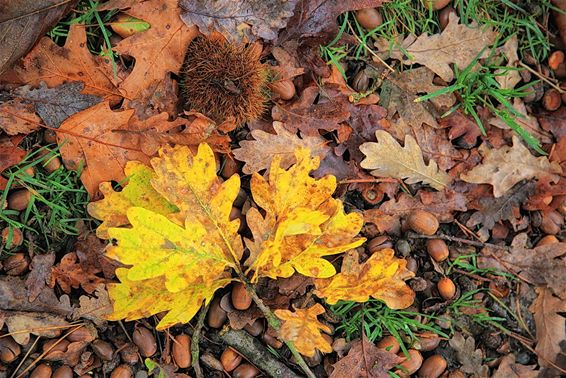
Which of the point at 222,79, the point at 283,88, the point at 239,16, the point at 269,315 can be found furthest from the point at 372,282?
the point at 239,16

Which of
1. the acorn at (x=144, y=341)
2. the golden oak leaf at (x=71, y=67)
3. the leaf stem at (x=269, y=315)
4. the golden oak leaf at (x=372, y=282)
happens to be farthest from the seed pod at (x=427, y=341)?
the golden oak leaf at (x=71, y=67)

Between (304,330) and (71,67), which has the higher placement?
(71,67)

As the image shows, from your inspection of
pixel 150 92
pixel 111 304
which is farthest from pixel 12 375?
pixel 150 92

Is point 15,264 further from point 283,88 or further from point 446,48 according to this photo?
point 446,48

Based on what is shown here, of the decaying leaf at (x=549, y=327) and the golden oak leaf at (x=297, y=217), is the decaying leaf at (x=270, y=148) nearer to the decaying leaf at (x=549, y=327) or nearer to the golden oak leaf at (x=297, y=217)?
the golden oak leaf at (x=297, y=217)

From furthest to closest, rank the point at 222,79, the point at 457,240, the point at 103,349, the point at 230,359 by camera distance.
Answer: the point at 457,240
the point at 230,359
the point at 103,349
the point at 222,79

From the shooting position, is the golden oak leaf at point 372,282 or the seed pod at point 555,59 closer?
the golden oak leaf at point 372,282

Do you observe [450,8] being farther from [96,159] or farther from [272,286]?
[96,159]
